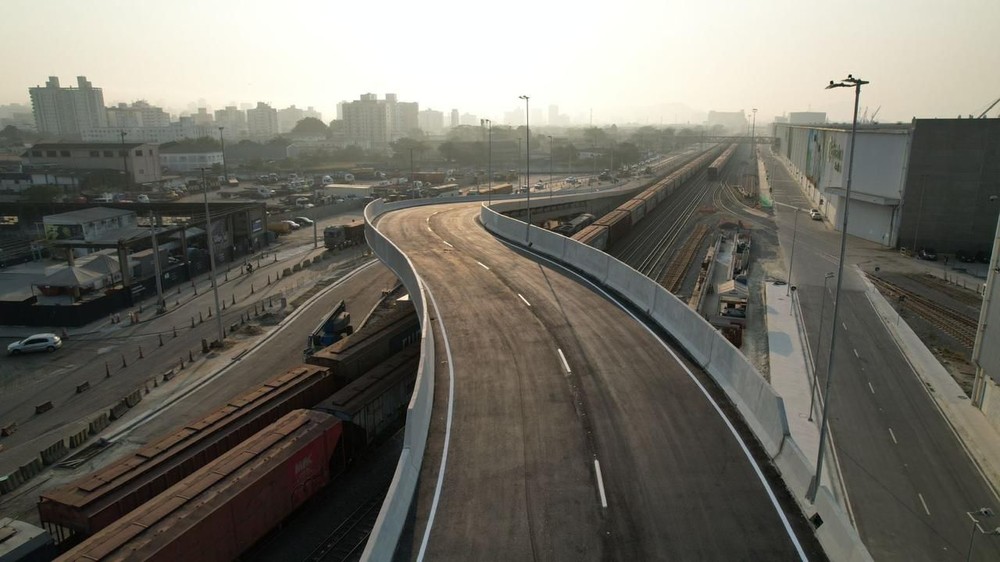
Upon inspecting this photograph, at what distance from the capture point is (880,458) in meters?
22.8

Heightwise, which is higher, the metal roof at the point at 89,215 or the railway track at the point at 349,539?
the metal roof at the point at 89,215

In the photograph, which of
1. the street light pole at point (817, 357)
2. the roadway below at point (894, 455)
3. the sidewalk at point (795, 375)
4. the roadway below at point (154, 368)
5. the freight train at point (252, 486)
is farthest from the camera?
the street light pole at point (817, 357)

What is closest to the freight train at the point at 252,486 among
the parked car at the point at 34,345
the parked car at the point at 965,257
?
the parked car at the point at 34,345

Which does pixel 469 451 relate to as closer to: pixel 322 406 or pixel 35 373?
pixel 322 406

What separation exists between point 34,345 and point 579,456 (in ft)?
111

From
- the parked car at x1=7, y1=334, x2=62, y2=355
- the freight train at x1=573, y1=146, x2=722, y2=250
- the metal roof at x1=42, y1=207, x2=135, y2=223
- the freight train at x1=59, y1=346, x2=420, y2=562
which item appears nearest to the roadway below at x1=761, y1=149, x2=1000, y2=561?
the freight train at x1=59, y1=346, x2=420, y2=562

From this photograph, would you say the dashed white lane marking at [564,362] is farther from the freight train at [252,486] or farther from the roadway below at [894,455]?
the roadway below at [894,455]

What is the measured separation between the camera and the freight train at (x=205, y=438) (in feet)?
50.2

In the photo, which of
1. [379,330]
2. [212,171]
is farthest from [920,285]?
[212,171]

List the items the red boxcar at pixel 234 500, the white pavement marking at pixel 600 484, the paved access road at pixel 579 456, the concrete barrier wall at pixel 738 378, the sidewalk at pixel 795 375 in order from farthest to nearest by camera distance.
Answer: the sidewalk at pixel 795 375
the red boxcar at pixel 234 500
the white pavement marking at pixel 600 484
the paved access road at pixel 579 456
the concrete barrier wall at pixel 738 378

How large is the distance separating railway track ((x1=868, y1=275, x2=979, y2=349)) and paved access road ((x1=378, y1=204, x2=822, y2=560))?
26.4 meters

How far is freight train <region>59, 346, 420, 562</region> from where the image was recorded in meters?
13.6

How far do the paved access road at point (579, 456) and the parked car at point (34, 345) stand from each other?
25196mm

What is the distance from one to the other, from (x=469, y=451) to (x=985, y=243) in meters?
61.7
